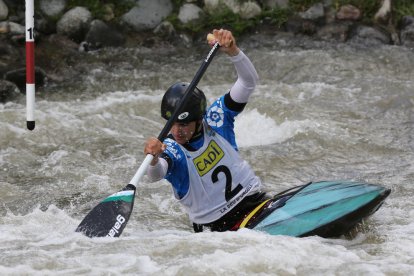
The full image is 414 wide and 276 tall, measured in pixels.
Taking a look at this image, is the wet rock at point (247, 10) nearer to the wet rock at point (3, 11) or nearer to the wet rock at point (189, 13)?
the wet rock at point (189, 13)

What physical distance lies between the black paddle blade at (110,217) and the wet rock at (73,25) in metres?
6.85

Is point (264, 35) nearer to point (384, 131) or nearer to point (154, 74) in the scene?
point (154, 74)

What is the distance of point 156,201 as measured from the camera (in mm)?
6473

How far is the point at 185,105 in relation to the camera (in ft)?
14.9

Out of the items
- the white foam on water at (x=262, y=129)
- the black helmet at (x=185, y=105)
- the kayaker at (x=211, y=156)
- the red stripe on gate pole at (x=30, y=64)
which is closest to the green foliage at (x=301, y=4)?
Answer: the white foam on water at (x=262, y=129)

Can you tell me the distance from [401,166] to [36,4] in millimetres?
6567

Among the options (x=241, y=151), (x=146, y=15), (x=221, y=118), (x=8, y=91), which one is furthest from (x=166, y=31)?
(x=221, y=118)

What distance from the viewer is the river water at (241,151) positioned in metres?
4.32

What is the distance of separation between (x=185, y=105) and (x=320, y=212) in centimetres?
111

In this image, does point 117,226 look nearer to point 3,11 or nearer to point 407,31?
point 3,11

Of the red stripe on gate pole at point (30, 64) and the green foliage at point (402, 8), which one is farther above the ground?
the red stripe on gate pole at point (30, 64)

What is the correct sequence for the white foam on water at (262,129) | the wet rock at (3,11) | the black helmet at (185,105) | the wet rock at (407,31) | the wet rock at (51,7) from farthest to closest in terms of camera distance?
the wet rock at (51,7) < the wet rock at (407,31) < the wet rock at (3,11) < the white foam on water at (262,129) < the black helmet at (185,105)

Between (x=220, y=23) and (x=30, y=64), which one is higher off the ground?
(x=30, y=64)

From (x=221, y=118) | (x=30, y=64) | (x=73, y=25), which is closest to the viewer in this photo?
(x=221, y=118)
